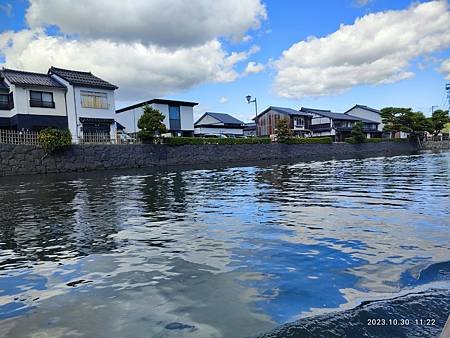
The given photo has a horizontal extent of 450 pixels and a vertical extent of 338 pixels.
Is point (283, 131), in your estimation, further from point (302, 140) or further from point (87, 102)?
point (87, 102)

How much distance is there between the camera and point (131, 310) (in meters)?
3.38

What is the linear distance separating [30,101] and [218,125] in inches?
1160

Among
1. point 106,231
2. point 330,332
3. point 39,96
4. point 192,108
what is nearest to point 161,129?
point 39,96

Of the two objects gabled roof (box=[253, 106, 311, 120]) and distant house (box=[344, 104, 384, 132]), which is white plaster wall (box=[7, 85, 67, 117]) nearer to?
gabled roof (box=[253, 106, 311, 120])

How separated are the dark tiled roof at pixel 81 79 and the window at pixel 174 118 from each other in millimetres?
9895

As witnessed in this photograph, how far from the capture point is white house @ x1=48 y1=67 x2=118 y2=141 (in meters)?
34.2

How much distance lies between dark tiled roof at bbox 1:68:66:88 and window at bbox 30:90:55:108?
93 cm

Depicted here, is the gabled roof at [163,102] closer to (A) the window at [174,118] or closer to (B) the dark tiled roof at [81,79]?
(A) the window at [174,118]

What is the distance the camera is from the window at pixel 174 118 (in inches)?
1775

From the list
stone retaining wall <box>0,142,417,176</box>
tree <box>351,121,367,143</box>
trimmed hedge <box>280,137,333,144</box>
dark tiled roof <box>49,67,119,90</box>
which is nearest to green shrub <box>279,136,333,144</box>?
trimmed hedge <box>280,137,333,144</box>

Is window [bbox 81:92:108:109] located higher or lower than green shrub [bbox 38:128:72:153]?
higher

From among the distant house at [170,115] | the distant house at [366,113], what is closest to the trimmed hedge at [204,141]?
the distant house at [170,115]

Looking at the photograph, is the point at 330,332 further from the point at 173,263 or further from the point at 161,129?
the point at 161,129

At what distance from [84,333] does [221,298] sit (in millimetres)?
1341
